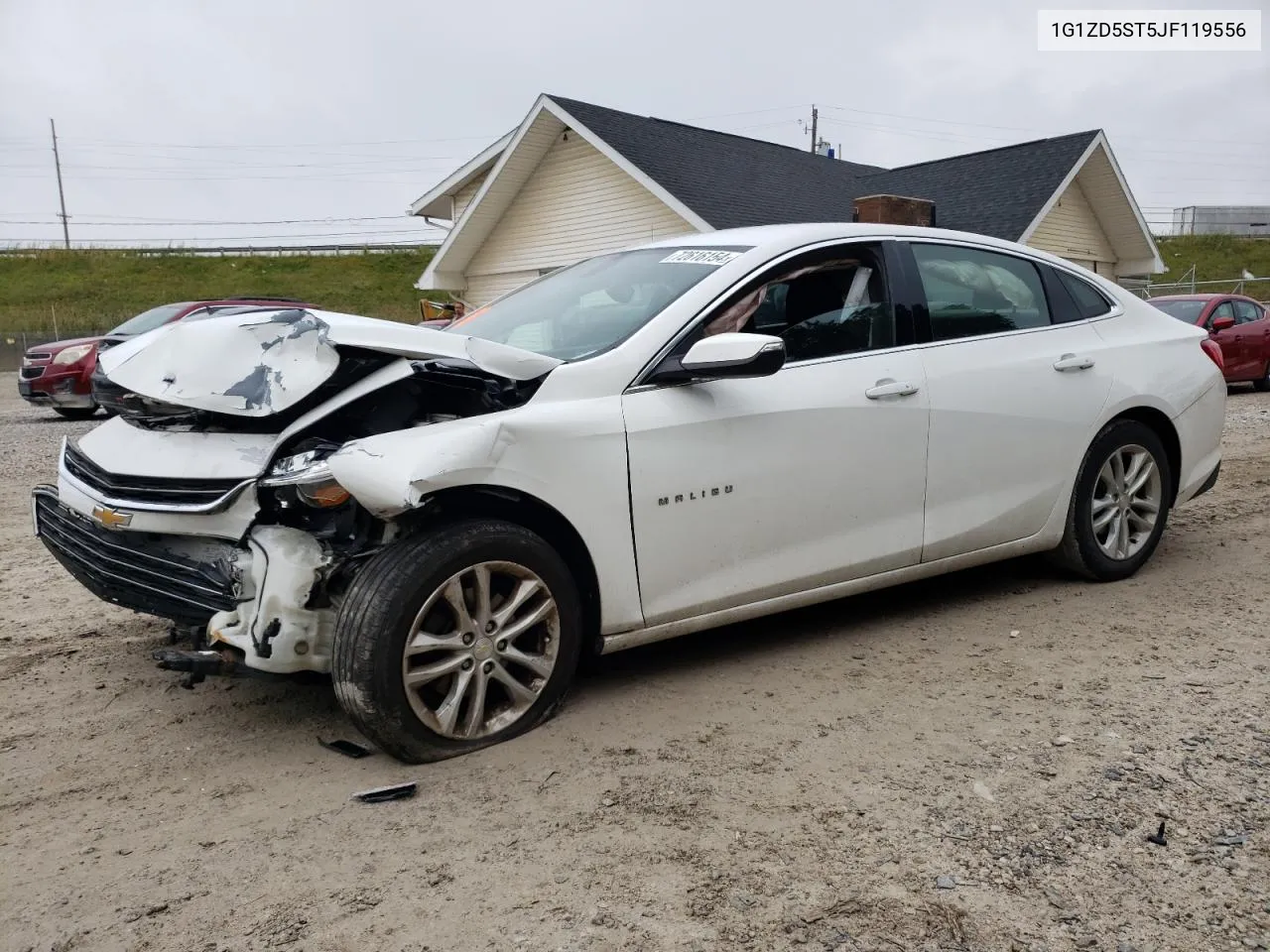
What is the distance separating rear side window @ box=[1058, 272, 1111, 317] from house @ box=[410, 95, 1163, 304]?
12.2 m

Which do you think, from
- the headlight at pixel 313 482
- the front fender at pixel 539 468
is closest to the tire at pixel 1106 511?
the front fender at pixel 539 468

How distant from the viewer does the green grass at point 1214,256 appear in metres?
52.9

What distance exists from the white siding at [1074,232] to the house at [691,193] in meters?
0.04

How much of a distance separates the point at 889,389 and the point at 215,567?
244cm

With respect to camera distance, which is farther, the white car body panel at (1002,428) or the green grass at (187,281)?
the green grass at (187,281)

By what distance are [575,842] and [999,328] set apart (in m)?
2.93

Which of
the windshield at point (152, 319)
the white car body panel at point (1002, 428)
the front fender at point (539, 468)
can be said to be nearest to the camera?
the front fender at point (539, 468)

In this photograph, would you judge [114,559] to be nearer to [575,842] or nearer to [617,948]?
[575,842]

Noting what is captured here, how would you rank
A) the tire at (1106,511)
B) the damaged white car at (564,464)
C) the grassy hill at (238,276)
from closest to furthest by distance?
1. the damaged white car at (564,464)
2. the tire at (1106,511)
3. the grassy hill at (238,276)

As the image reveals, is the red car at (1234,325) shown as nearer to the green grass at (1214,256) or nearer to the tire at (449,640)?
the tire at (449,640)

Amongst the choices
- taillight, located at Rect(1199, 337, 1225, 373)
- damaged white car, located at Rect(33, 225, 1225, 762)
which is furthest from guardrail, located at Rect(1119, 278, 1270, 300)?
damaged white car, located at Rect(33, 225, 1225, 762)

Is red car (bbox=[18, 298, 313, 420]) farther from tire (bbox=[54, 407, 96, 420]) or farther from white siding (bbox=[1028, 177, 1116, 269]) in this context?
white siding (bbox=[1028, 177, 1116, 269])

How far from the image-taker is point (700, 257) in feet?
13.1

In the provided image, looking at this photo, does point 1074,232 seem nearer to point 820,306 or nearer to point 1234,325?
point 1234,325
